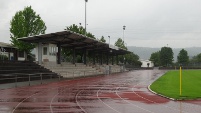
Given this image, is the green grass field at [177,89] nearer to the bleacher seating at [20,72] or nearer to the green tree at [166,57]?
the bleacher seating at [20,72]

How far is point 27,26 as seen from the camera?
58.3 metres

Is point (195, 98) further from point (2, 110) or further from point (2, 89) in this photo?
point (2, 89)

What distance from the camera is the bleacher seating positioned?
85.2 ft

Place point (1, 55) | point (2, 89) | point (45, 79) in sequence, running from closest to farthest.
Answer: point (2, 89) → point (45, 79) → point (1, 55)

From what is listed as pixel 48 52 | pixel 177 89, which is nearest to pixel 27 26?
pixel 48 52

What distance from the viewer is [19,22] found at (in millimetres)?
58250

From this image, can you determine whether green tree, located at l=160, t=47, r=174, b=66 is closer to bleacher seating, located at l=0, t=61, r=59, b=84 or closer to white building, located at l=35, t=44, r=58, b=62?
white building, located at l=35, t=44, r=58, b=62

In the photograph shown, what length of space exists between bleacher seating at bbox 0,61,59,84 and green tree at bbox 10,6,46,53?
21.6 metres

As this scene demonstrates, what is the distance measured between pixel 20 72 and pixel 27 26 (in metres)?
29.2

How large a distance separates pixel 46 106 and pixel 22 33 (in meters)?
46.4

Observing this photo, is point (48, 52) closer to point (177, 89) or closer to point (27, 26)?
point (27, 26)

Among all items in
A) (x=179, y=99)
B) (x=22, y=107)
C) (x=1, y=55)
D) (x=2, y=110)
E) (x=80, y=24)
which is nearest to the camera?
(x=2, y=110)

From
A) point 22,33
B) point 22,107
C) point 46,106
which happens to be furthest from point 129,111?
point 22,33

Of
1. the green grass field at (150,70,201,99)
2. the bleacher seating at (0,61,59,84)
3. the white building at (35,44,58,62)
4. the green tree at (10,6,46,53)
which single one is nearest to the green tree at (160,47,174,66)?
the green tree at (10,6,46,53)
